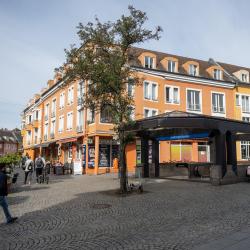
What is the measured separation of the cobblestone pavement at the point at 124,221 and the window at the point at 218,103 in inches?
1047

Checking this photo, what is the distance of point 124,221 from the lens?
8.84m

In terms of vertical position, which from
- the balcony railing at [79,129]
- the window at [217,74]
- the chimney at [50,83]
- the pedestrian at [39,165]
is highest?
the chimney at [50,83]

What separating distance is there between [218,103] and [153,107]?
9705 mm

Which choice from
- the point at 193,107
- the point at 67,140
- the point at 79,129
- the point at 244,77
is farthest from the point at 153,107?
the point at 244,77

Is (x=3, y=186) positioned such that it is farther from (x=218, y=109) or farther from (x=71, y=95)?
(x=218, y=109)

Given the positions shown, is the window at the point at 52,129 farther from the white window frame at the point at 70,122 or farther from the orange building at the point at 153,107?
the white window frame at the point at 70,122

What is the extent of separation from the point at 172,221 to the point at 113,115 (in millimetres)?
7178

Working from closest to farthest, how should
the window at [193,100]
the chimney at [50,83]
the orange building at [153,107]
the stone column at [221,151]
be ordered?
1. the stone column at [221,151]
2. the orange building at [153,107]
3. the window at [193,100]
4. the chimney at [50,83]

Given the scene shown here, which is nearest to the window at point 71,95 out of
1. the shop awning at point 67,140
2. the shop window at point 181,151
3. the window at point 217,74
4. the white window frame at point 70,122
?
the white window frame at point 70,122

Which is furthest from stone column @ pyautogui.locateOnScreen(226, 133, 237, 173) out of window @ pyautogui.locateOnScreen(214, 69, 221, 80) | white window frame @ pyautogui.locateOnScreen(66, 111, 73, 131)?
window @ pyautogui.locateOnScreen(214, 69, 221, 80)

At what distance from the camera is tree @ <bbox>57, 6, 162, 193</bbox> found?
14414 millimetres

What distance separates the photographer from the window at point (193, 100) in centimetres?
3768

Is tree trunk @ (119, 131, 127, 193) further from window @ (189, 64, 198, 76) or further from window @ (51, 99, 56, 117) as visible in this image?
window @ (51, 99, 56, 117)

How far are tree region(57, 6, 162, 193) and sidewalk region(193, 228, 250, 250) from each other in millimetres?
7846
